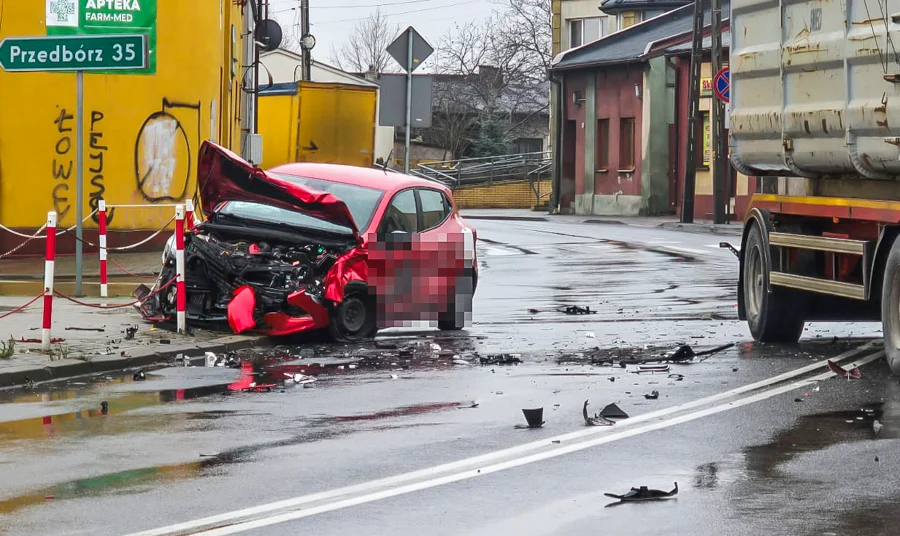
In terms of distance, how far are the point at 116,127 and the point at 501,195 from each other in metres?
41.0

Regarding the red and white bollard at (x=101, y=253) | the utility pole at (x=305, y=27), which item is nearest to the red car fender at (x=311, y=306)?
the red and white bollard at (x=101, y=253)

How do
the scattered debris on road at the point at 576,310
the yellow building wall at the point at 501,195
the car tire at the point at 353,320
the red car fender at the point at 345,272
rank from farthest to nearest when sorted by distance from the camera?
the yellow building wall at the point at 501,195 → the scattered debris on road at the point at 576,310 → the car tire at the point at 353,320 → the red car fender at the point at 345,272

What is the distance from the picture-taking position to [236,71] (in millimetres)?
33875

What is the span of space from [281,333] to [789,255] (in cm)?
416

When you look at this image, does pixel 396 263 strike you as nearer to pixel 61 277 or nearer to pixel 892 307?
pixel 892 307

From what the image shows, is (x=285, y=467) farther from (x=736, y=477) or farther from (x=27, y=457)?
(x=736, y=477)

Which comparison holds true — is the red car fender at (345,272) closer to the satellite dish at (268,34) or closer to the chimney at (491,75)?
the satellite dish at (268,34)

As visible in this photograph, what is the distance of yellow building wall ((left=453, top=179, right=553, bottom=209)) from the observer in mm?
62934

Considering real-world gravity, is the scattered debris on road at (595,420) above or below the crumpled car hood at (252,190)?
below

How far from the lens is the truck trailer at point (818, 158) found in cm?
1062

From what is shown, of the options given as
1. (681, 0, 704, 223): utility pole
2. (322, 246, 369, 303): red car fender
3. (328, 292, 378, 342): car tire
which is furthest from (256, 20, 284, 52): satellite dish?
(322, 246, 369, 303): red car fender

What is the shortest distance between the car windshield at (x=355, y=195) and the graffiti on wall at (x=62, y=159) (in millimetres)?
8605

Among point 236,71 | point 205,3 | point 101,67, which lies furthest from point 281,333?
point 236,71

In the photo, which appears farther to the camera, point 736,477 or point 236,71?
point 236,71
